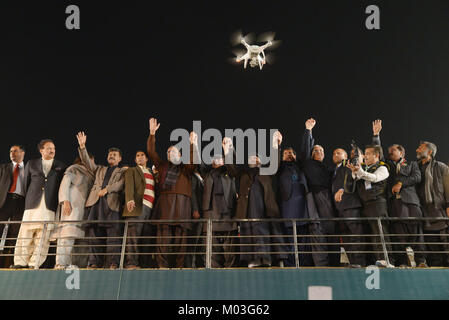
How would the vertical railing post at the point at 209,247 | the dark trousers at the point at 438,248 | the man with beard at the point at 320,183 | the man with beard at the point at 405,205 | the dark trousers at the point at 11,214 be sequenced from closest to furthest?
the vertical railing post at the point at 209,247, the dark trousers at the point at 438,248, the man with beard at the point at 405,205, the man with beard at the point at 320,183, the dark trousers at the point at 11,214

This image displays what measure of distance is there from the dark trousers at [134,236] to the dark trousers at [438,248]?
3.74 metres

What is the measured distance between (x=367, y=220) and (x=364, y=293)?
1260 millimetres

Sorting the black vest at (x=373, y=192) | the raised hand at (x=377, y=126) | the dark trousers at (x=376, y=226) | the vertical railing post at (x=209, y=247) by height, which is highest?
the raised hand at (x=377, y=126)

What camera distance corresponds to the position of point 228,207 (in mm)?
7016

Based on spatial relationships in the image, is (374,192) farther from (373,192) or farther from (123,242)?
(123,242)

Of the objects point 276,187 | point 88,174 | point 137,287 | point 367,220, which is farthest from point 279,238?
point 88,174

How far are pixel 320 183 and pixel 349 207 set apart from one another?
538 millimetres

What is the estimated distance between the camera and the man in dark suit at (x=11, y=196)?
23.6 ft

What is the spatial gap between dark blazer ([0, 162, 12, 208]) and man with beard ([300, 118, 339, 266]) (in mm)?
4284

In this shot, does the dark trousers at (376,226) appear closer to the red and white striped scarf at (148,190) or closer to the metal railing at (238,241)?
the metal railing at (238,241)

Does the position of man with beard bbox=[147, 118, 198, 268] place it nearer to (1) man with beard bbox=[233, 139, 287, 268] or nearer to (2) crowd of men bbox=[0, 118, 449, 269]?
(2) crowd of men bbox=[0, 118, 449, 269]

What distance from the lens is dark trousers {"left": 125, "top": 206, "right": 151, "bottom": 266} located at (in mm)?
6555

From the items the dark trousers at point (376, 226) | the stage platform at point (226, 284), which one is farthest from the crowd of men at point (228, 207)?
the stage platform at point (226, 284)

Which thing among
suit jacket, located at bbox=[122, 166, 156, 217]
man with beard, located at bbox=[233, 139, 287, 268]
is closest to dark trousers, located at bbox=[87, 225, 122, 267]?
suit jacket, located at bbox=[122, 166, 156, 217]
